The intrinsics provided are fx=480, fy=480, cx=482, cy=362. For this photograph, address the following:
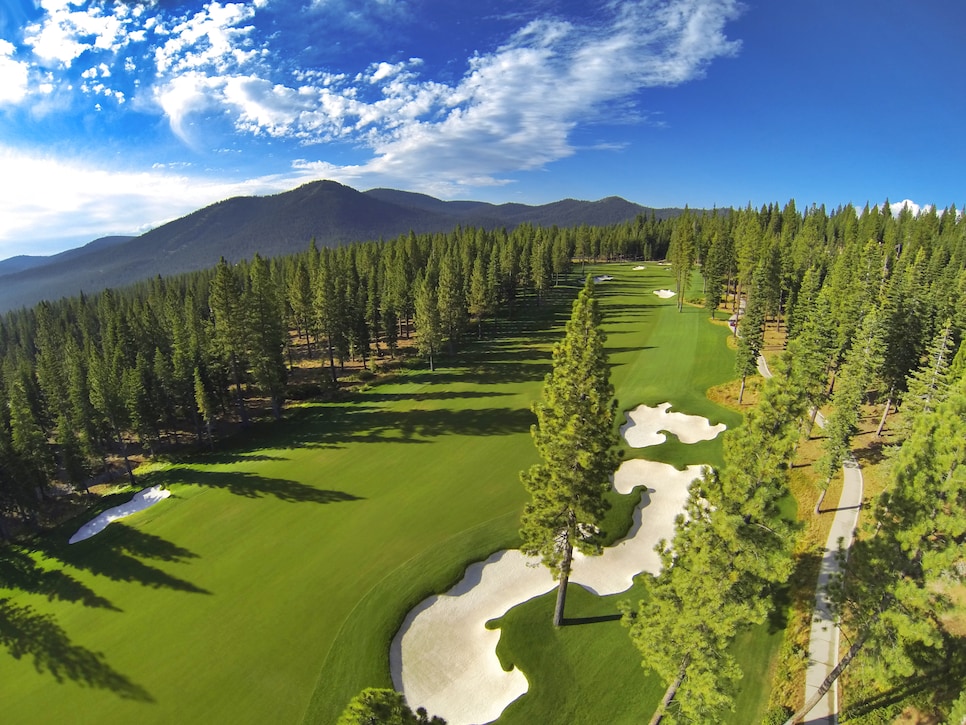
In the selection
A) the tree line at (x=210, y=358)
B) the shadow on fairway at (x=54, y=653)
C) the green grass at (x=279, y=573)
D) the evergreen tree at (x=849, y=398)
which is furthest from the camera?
the tree line at (x=210, y=358)

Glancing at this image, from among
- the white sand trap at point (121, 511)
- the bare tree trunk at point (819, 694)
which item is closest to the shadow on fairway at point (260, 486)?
the white sand trap at point (121, 511)

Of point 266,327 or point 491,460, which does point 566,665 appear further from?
point 266,327

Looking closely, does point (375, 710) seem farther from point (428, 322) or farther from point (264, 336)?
point (428, 322)

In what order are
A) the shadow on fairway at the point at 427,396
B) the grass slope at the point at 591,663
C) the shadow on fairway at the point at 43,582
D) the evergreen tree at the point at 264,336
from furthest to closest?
1. the shadow on fairway at the point at 427,396
2. the evergreen tree at the point at 264,336
3. the shadow on fairway at the point at 43,582
4. the grass slope at the point at 591,663

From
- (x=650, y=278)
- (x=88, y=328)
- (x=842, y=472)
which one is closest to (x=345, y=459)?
Answer: (x=842, y=472)

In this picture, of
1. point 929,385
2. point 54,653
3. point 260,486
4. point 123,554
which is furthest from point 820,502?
point 123,554

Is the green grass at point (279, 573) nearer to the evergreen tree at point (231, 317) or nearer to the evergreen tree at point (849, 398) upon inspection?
the evergreen tree at point (849, 398)

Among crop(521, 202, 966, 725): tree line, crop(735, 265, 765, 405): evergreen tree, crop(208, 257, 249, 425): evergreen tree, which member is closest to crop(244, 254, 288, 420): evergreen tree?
crop(208, 257, 249, 425): evergreen tree
